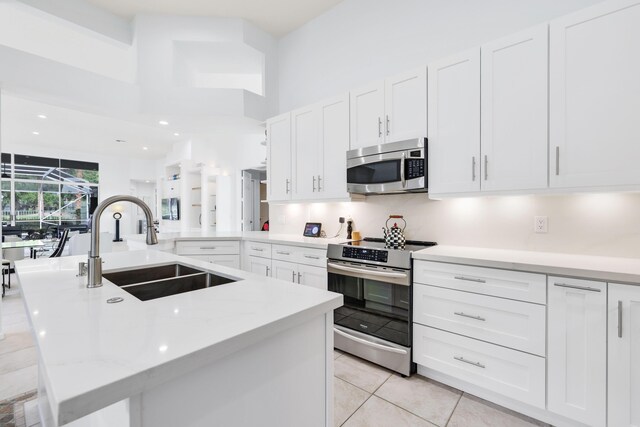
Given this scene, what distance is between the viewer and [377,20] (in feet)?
10.1

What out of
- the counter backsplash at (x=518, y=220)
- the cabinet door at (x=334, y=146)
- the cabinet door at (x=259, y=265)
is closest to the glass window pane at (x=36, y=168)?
the cabinet door at (x=259, y=265)

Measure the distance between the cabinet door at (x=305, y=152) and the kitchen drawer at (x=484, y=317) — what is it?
160 cm

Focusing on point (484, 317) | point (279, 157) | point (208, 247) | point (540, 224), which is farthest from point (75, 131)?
point (540, 224)

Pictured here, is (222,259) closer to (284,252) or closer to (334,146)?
(284,252)

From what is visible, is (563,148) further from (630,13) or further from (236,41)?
(236,41)

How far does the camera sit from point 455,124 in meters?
2.21

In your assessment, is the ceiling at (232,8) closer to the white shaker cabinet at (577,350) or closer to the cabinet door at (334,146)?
the cabinet door at (334,146)

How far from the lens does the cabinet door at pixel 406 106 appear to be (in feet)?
7.78

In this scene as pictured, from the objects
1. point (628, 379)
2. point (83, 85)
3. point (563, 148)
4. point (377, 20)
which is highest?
point (377, 20)

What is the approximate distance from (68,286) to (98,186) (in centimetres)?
960

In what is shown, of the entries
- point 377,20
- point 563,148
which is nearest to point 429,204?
point 563,148

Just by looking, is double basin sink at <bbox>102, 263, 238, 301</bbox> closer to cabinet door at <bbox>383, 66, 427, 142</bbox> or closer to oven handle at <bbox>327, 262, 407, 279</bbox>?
oven handle at <bbox>327, 262, 407, 279</bbox>

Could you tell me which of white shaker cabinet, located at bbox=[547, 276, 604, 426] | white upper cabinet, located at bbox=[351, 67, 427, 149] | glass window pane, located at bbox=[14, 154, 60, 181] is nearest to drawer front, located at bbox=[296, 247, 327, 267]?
white upper cabinet, located at bbox=[351, 67, 427, 149]

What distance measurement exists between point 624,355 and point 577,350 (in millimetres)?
177
